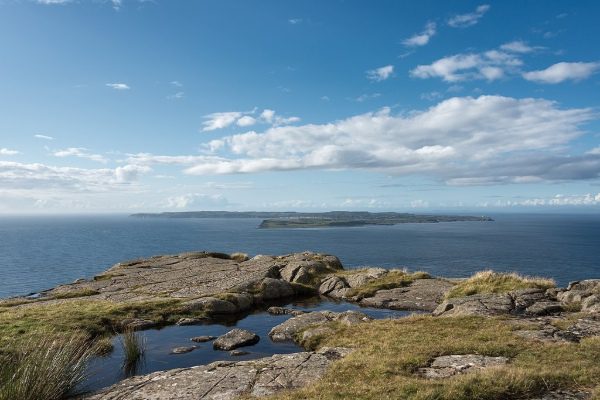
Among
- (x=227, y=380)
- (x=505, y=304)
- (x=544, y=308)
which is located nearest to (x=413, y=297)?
(x=505, y=304)

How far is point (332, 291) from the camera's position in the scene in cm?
4575

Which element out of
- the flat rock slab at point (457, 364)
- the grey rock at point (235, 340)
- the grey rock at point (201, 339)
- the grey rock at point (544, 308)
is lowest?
the grey rock at point (201, 339)

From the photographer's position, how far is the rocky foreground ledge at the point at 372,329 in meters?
15.1

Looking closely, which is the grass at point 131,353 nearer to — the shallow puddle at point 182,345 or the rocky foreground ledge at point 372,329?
the shallow puddle at point 182,345

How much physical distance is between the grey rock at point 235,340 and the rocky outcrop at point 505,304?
47.8ft

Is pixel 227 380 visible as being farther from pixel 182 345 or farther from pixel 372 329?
pixel 372 329

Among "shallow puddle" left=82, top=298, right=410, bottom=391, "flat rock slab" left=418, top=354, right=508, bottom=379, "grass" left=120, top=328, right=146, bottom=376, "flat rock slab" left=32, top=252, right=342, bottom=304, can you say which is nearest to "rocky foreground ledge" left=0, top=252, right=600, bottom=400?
"flat rock slab" left=418, top=354, right=508, bottom=379

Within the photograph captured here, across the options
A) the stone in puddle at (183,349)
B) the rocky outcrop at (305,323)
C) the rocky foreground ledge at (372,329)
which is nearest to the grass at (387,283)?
the rocky foreground ledge at (372,329)

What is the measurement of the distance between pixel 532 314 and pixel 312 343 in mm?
16181

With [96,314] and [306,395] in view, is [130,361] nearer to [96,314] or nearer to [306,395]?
[96,314]

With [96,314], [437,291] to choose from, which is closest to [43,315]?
[96,314]

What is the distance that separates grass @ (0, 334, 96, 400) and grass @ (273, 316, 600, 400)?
9.27 metres

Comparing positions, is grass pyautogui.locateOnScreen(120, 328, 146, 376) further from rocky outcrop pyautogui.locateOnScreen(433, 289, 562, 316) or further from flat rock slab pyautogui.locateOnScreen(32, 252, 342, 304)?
rocky outcrop pyautogui.locateOnScreen(433, 289, 562, 316)

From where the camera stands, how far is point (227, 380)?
57.7 ft
